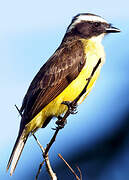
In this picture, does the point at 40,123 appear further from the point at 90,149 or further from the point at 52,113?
the point at 90,149

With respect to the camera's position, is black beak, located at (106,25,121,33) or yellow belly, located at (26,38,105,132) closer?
yellow belly, located at (26,38,105,132)

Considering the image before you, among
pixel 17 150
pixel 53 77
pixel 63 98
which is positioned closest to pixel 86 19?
pixel 53 77

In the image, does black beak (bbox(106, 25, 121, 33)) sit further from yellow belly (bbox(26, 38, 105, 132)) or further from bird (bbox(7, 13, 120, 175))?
yellow belly (bbox(26, 38, 105, 132))

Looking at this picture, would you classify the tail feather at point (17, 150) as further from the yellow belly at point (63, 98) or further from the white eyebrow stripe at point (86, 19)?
the white eyebrow stripe at point (86, 19)

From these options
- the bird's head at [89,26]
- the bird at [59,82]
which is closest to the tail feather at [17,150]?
the bird at [59,82]

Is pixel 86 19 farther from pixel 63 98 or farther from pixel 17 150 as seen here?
pixel 17 150

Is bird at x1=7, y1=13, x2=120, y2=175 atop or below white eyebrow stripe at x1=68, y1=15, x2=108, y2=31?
below

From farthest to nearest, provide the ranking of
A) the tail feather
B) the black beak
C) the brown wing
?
1. the black beak
2. the brown wing
3. the tail feather

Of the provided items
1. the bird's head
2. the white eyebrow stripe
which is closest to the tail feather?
the bird's head

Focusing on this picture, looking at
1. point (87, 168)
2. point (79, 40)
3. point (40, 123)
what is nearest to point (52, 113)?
point (40, 123)
